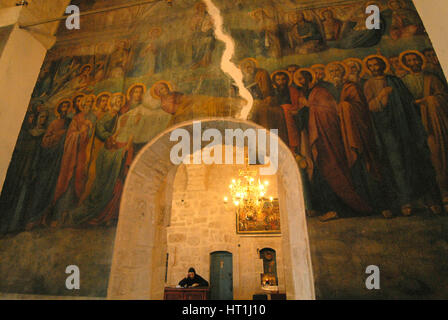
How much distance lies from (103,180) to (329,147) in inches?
124

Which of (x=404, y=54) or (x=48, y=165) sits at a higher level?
(x=404, y=54)

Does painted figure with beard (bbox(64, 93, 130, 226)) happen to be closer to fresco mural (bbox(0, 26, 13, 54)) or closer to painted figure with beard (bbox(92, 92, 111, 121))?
painted figure with beard (bbox(92, 92, 111, 121))

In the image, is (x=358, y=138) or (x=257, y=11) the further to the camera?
(x=257, y=11)

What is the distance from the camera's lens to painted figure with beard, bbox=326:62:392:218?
2.81 m

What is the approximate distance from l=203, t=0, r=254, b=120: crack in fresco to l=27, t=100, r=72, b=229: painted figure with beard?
2801 mm

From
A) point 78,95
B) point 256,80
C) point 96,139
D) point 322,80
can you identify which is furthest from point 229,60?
point 78,95

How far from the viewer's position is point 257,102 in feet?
11.4

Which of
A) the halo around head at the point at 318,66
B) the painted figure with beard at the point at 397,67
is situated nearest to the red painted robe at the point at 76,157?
the halo around head at the point at 318,66

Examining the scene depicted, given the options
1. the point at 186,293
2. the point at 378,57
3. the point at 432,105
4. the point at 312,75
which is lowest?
the point at 186,293

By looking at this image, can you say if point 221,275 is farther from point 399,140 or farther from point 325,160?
point 399,140

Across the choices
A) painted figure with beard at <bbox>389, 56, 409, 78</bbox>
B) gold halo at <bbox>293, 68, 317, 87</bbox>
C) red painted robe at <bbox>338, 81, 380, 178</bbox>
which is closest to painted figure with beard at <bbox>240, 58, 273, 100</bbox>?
gold halo at <bbox>293, 68, 317, 87</bbox>

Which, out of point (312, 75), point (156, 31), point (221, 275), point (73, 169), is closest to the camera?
point (312, 75)
